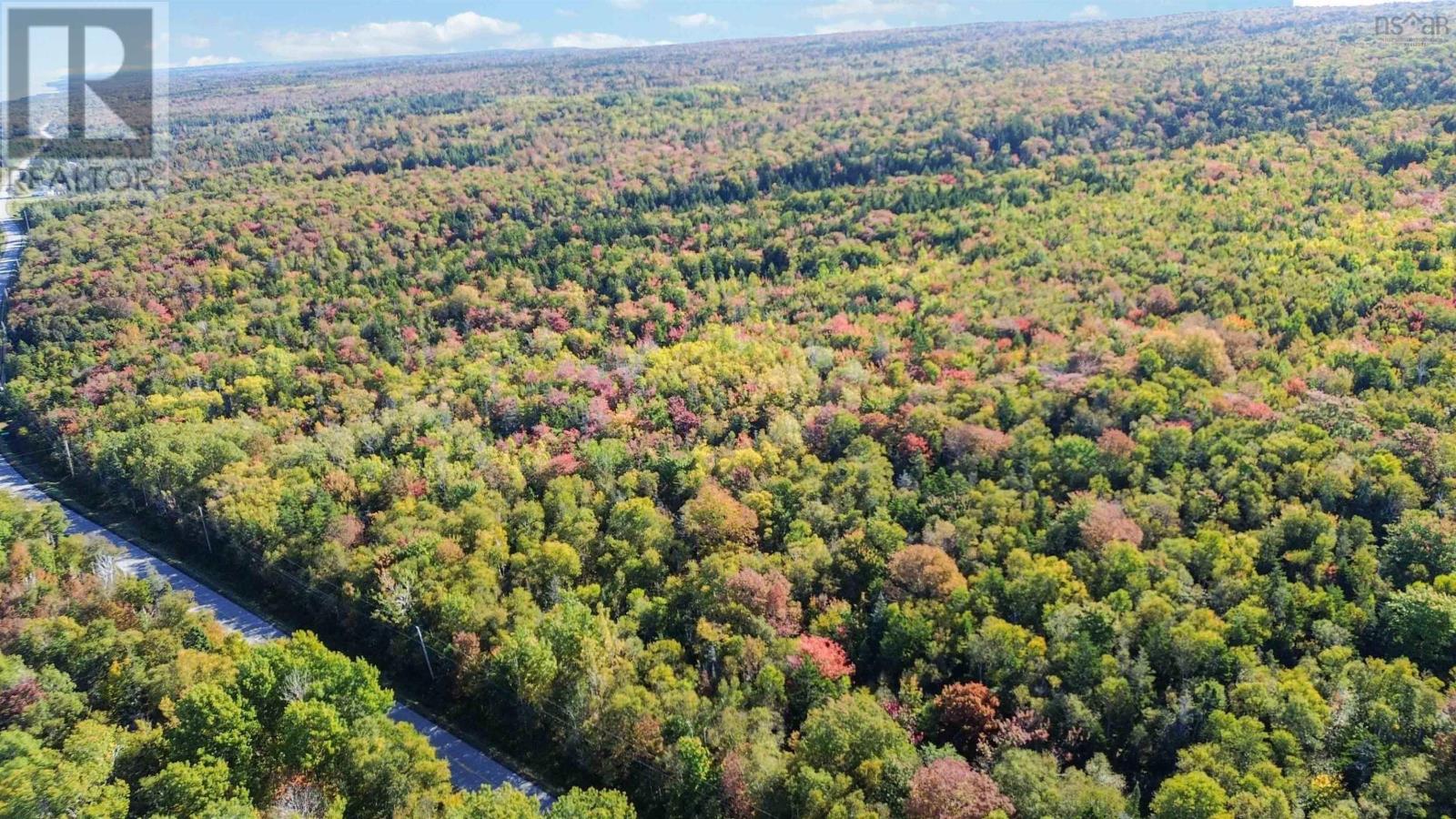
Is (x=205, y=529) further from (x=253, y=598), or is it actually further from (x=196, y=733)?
(x=196, y=733)

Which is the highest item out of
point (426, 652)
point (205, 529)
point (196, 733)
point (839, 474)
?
point (839, 474)

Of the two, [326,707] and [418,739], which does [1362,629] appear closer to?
[418,739]

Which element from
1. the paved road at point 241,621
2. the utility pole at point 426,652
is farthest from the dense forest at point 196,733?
the utility pole at point 426,652

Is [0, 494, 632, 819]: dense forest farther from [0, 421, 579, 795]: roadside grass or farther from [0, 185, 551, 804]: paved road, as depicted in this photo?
[0, 421, 579, 795]: roadside grass

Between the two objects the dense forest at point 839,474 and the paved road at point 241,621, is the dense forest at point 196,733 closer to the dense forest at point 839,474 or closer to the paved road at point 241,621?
the dense forest at point 839,474

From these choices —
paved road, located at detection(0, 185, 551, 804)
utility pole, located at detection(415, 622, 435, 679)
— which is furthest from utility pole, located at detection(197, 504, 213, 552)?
utility pole, located at detection(415, 622, 435, 679)

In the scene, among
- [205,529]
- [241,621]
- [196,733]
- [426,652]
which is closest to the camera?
[196,733]

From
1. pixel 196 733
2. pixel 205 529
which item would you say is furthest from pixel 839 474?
pixel 205 529

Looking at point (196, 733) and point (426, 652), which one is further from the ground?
point (196, 733)
